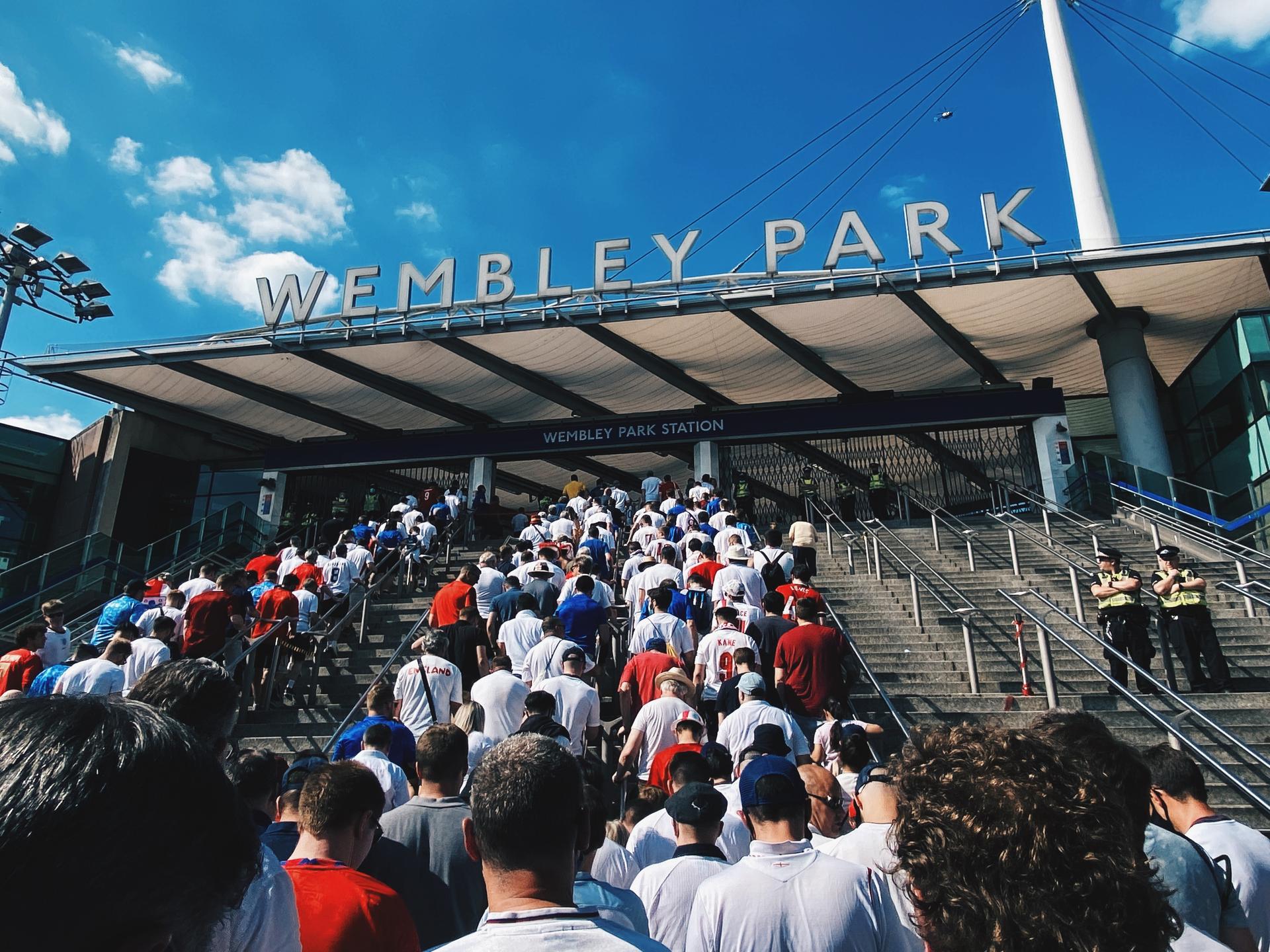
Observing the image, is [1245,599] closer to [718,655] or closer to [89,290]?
[718,655]

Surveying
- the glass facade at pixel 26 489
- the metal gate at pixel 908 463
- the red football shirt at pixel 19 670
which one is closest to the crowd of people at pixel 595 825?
the red football shirt at pixel 19 670

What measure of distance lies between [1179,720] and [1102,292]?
43.8 feet

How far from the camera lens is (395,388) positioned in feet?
74.0

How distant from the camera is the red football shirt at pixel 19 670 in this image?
25.3ft

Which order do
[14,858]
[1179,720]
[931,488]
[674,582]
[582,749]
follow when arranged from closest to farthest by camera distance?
[14,858] < [582,749] < [1179,720] < [674,582] < [931,488]

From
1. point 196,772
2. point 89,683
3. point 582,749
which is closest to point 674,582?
point 582,749

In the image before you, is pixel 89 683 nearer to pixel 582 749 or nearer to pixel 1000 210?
pixel 582 749

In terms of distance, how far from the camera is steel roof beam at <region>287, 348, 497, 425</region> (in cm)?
2077

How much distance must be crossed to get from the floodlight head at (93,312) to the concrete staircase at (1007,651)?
67.9 feet

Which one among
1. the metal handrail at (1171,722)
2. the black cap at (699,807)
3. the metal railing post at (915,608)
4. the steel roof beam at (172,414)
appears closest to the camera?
the black cap at (699,807)

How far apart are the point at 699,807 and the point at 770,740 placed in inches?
59.3

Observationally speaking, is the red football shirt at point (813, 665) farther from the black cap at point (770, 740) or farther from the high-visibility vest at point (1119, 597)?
the high-visibility vest at point (1119, 597)

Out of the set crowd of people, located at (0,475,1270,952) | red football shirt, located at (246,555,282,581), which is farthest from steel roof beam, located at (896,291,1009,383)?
red football shirt, located at (246,555,282,581)

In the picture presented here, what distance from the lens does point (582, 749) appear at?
6.54m
